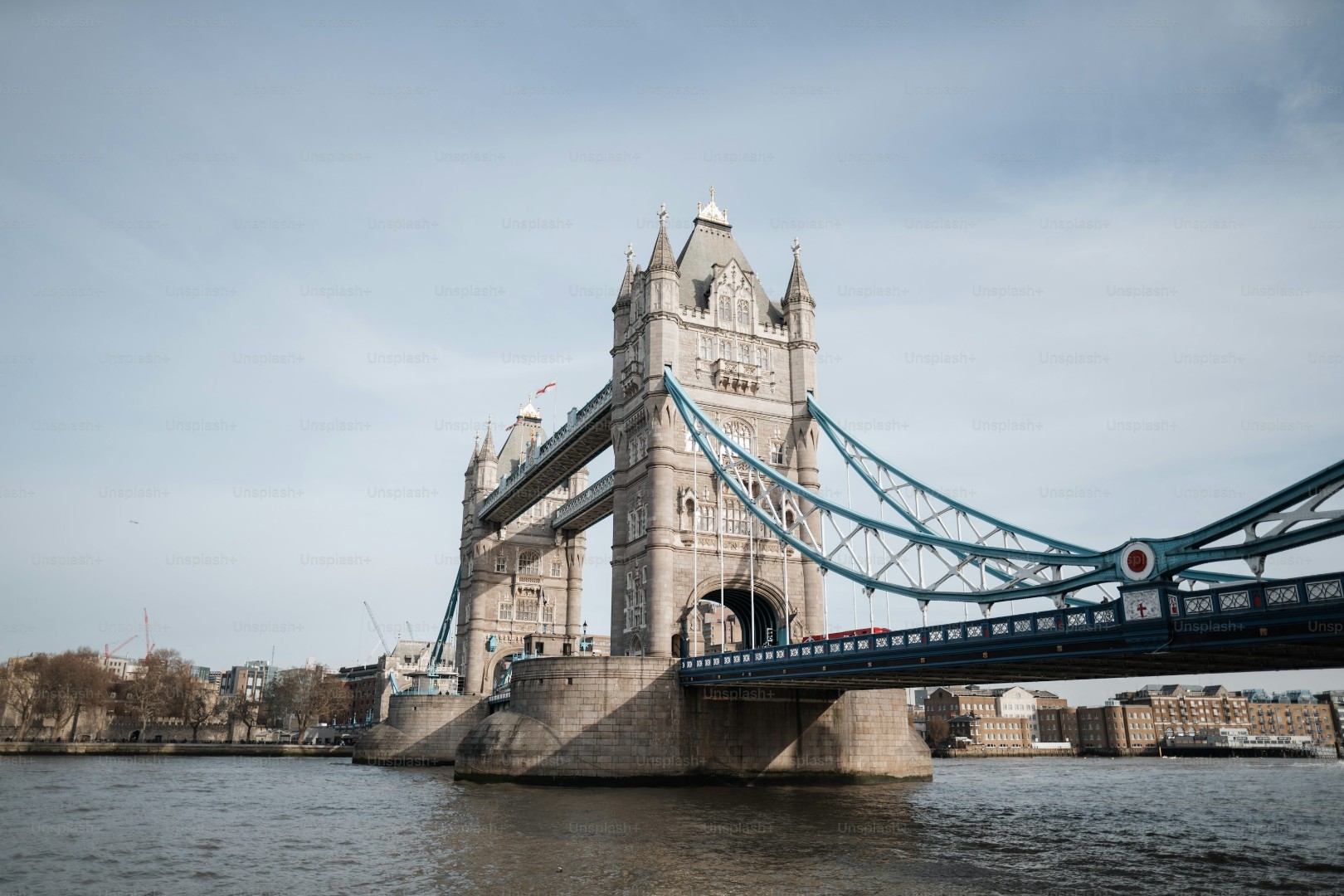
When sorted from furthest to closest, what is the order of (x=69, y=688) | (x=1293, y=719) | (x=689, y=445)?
(x=1293, y=719) → (x=69, y=688) → (x=689, y=445)

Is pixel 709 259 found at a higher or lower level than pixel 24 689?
higher

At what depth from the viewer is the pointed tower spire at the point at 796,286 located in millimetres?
52062

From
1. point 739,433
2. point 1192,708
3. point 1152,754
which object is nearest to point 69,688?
point 739,433

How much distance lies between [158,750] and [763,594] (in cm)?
6649

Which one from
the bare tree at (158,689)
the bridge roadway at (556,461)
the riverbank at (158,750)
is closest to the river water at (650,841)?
the bridge roadway at (556,461)

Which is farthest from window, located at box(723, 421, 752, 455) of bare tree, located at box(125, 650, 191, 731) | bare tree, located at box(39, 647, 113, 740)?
bare tree, located at box(125, 650, 191, 731)

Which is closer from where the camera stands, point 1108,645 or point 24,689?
point 1108,645

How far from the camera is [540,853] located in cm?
2202

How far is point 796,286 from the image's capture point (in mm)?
52281

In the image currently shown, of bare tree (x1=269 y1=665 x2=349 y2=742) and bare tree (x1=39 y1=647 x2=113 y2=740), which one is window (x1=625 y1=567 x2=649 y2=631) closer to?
bare tree (x1=39 y1=647 x2=113 y2=740)

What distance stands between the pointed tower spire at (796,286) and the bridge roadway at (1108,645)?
2195 centimetres

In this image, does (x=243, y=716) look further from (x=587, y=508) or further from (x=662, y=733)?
(x=662, y=733)

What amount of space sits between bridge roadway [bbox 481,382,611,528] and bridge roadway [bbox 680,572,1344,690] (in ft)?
73.6

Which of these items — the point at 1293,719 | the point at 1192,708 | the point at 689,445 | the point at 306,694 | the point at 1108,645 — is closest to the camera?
the point at 1108,645
